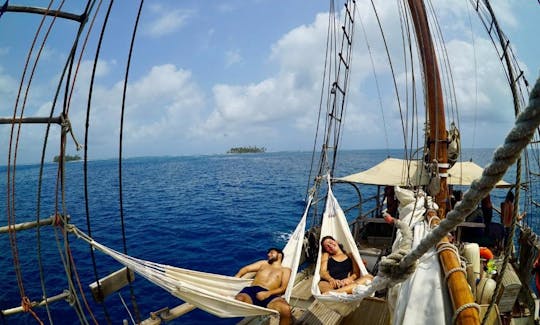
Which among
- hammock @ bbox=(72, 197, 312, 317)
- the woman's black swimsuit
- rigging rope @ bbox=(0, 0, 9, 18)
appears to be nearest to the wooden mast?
the woman's black swimsuit

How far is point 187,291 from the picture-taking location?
10.6ft

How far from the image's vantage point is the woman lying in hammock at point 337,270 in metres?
4.10

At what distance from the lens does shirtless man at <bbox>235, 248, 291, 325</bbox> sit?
3.52m

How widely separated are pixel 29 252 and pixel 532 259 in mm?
15764

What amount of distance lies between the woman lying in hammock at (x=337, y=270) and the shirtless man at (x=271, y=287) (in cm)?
56

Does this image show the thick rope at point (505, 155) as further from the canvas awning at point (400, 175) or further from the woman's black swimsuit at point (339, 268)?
the canvas awning at point (400, 175)

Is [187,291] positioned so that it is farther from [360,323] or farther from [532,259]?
[532,259]

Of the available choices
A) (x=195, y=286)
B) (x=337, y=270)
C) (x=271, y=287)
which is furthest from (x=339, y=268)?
(x=195, y=286)

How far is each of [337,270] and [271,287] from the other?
1.04 m

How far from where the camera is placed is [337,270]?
448 centimetres

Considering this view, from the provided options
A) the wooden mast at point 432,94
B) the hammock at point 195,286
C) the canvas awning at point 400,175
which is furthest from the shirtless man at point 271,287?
the canvas awning at point 400,175

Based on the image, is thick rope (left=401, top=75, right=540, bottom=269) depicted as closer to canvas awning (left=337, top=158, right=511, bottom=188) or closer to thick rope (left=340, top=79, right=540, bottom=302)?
thick rope (left=340, top=79, right=540, bottom=302)

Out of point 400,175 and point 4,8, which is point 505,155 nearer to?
point 4,8

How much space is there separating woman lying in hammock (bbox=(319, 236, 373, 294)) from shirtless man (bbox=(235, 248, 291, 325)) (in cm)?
56
